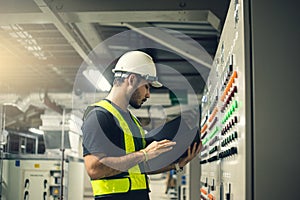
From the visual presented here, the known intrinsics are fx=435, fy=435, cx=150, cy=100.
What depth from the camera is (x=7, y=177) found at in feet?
20.9

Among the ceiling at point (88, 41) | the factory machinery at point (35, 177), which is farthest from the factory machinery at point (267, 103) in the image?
the factory machinery at point (35, 177)

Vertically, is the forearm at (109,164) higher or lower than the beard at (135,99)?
lower

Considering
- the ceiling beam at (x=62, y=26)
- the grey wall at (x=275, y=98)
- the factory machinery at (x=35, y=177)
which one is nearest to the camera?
the grey wall at (x=275, y=98)

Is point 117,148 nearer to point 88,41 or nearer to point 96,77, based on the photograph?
point 88,41

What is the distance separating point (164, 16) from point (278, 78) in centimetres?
162

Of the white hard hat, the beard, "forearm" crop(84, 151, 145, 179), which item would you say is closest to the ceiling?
the white hard hat

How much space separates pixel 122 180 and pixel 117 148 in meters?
0.18

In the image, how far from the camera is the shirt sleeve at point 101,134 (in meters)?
2.22

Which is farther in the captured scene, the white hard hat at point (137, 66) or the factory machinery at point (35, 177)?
the factory machinery at point (35, 177)

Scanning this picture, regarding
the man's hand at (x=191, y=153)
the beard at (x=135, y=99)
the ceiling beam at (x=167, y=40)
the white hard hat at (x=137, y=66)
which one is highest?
the ceiling beam at (x=167, y=40)

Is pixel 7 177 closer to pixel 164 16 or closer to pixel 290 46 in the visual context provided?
pixel 164 16

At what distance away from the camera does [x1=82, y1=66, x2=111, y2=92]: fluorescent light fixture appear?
476 centimetres

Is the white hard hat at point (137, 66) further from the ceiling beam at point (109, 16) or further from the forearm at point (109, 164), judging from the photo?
the forearm at point (109, 164)

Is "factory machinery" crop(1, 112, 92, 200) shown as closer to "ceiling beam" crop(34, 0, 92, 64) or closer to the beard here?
"ceiling beam" crop(34, 0, 92, 64)
